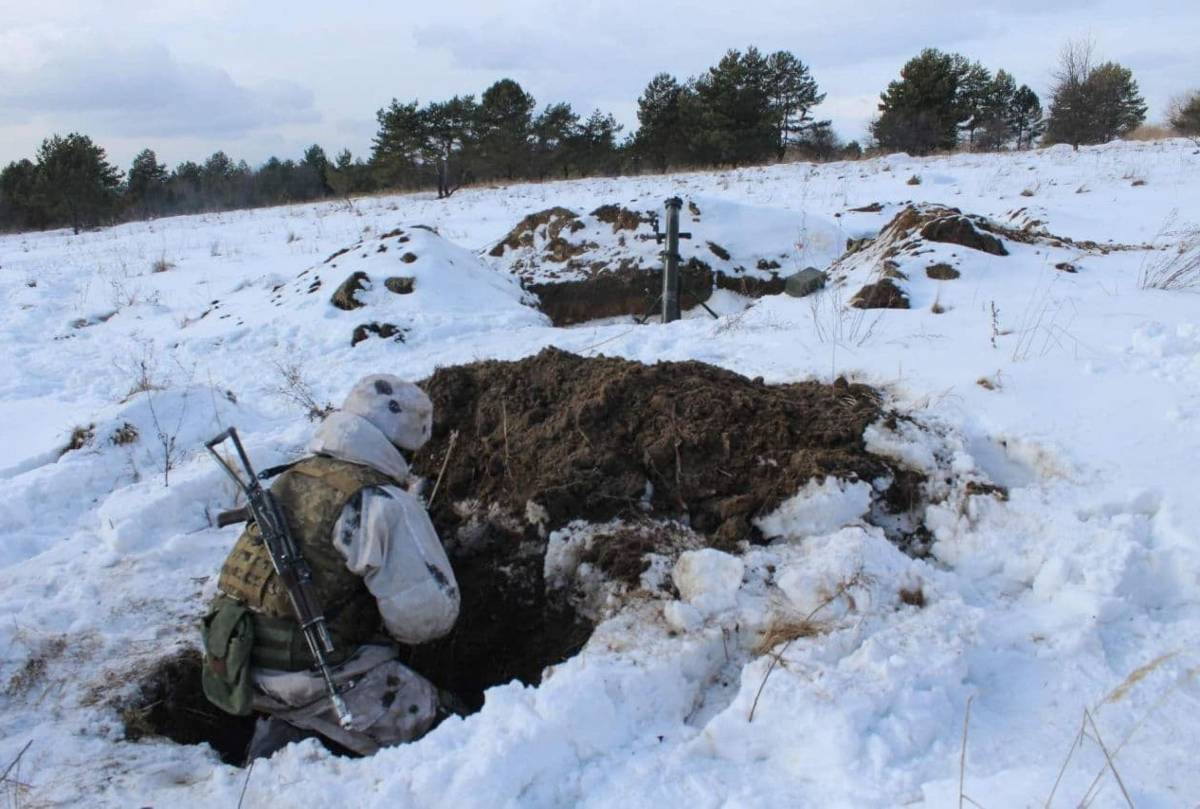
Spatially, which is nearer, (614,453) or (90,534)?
(614,453)

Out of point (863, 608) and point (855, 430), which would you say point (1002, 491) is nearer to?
point (855, 430)

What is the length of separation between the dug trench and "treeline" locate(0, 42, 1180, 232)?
22581 millimetres

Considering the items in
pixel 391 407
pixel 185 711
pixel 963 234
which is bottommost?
pixel 185 711

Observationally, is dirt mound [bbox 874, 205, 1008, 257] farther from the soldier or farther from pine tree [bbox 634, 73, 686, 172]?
pine tree [bbox 634, 73, 686, 172]

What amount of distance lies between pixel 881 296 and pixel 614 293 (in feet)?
12.6

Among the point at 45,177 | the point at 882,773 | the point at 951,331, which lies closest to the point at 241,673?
the point at 882,773

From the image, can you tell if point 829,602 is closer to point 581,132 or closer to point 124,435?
point 124,435

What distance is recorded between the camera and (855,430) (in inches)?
137

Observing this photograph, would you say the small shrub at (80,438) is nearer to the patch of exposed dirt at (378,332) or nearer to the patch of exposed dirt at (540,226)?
the patch of exposed dirt at (378,332)

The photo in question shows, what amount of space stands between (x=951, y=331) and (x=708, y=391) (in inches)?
79.2

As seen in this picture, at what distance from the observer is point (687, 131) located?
30562mm

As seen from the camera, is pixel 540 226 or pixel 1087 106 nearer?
pixel 540 226

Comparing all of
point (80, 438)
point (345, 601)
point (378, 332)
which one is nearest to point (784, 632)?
point (345, 601)

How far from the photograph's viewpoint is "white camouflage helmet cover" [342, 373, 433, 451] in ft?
9.66
